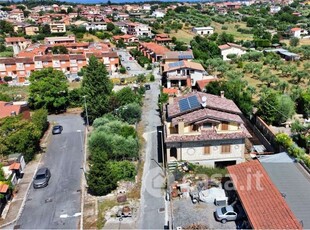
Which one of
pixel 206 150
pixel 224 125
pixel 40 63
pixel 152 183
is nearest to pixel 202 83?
pixel 224 125

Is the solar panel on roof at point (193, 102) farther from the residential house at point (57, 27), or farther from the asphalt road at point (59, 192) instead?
the residential house at point (57, 27)

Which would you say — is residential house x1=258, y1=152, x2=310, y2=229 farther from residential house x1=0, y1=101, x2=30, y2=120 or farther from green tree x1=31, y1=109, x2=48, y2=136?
residential house x1=0, y1=101, x2=30, y2=120

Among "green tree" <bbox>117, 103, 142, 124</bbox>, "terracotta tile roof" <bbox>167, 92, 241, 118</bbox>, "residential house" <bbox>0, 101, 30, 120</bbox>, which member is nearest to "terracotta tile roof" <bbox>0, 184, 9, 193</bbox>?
"residential house" <bbox>0, 101, 30, 120</bbox>

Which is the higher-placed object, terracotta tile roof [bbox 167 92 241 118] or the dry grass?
terracotta tile roof [bbox 167 92 241 118]

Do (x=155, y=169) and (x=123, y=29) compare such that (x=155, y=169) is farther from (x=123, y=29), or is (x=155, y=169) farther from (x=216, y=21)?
(x=216, y=21)

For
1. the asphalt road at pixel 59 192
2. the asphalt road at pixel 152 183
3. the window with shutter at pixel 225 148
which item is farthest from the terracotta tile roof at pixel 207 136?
the asphalt road at pixel 59 192

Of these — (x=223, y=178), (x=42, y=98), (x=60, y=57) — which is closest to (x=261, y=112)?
(x=223, y=178)

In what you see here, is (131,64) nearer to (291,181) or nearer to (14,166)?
(14,166)
